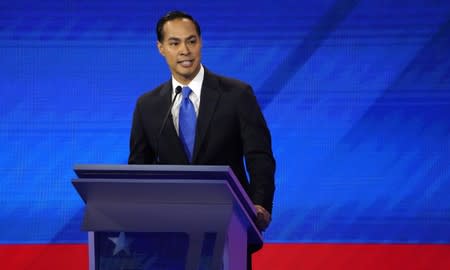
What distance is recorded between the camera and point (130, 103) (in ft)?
16.7

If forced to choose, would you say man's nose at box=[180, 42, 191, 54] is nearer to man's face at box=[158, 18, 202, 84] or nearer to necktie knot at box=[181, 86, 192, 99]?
man's face at box=[158, 18, 202, 84]

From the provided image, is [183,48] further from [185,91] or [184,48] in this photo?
[185,91]

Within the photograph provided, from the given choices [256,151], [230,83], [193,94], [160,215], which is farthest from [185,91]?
[160,215]

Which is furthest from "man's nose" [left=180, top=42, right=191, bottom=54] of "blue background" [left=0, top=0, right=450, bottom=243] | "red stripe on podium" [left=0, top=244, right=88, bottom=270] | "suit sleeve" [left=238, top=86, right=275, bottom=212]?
"red stripe on podium" [left=0, top=244, right=88, bottom=270]

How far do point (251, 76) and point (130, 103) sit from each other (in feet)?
2.02

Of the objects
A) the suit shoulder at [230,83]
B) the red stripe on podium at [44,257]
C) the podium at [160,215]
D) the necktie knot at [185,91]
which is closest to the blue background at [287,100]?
the red stripe on podium at [44,257]

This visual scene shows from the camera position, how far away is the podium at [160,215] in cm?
228

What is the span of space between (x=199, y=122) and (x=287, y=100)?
7.23 feet

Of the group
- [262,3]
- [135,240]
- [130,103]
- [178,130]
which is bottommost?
[135,240]

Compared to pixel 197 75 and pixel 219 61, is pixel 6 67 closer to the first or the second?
pixel 219 61

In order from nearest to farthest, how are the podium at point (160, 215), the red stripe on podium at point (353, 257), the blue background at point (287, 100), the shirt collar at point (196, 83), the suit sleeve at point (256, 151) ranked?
1. the podium at point (160, 215)
2. the suit sleeve at point (256, 151)
3. the shirt collar at point (196, 83)
4. the red stripe on podium at point (353, 257)
5. the blue background at point (287, 100)

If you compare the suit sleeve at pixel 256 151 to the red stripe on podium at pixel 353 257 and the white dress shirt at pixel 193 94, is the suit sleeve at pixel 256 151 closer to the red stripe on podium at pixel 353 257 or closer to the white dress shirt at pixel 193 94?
the white dress shirt at pixel 193 94

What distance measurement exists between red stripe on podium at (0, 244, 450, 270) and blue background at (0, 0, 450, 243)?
0.07 metres

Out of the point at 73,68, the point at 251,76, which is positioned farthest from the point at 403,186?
the point at 73,68
